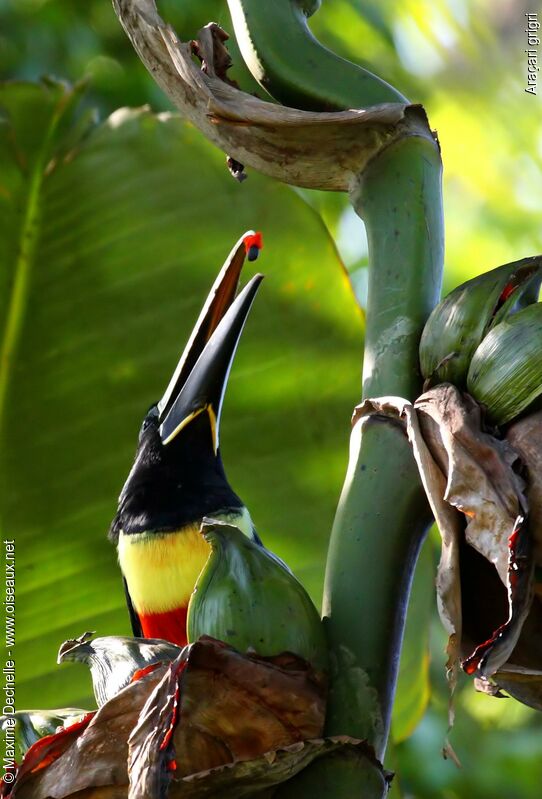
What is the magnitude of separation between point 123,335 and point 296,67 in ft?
2.49

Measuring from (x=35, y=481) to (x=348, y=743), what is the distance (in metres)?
0.86

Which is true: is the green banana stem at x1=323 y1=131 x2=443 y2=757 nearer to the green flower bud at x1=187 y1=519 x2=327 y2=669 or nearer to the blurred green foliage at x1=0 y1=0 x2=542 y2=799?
the green flower bud at x1=187 y1=519 x2=327 y2=669

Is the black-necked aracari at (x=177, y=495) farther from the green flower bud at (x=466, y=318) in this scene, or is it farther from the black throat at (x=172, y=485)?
the green flower bud at (x=466, y=318)

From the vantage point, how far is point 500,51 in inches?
74.4

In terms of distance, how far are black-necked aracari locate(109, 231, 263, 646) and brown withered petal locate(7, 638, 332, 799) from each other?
482mm

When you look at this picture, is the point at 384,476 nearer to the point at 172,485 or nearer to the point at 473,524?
the point at 473,524

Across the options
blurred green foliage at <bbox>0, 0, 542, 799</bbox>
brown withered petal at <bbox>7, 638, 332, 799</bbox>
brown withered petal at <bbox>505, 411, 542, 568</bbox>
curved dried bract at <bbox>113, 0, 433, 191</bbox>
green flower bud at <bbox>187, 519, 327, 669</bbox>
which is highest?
blurred green foliage at <bbox>0, 0, 542, 799</bbox>

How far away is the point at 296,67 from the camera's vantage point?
0.62 meters

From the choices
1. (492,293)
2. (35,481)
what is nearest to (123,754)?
Answer: (492,293)

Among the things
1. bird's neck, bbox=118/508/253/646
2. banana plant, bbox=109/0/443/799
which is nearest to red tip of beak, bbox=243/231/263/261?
banana plant, bbox=109/0/443/799

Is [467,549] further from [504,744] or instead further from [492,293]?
[504,744]

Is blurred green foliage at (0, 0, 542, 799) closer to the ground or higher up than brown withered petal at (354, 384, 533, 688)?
higher up

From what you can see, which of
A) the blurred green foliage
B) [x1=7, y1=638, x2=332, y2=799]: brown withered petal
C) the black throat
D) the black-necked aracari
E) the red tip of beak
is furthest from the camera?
the blurred green foliage

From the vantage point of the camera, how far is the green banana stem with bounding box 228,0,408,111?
24.2 inches
